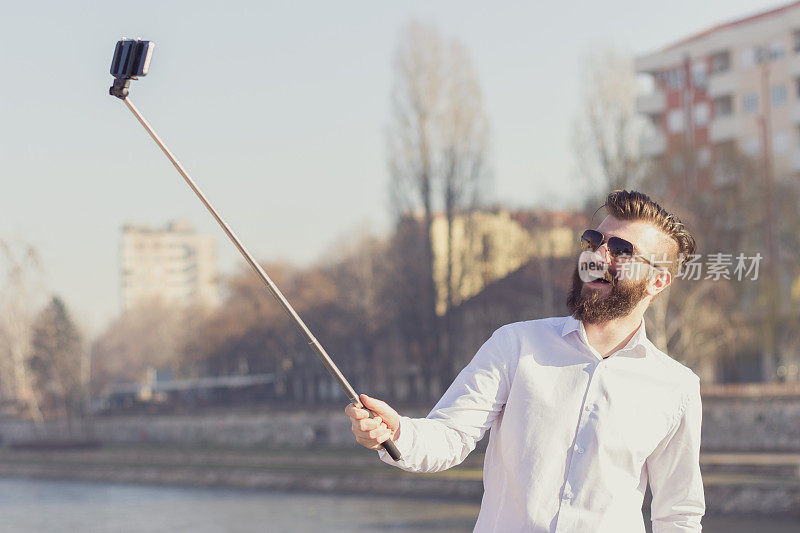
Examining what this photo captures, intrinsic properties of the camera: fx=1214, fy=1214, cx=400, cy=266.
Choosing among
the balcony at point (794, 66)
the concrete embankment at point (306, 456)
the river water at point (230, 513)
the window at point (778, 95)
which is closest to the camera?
the concrete embankment at point (306, 456)

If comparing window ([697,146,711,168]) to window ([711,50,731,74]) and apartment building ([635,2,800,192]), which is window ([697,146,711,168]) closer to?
apartment building ([635,2,800,192])

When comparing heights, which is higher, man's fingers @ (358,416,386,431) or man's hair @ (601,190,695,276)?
man's hair @ (601,190,695,276)

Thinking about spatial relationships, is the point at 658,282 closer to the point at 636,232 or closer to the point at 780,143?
the point at 636,232

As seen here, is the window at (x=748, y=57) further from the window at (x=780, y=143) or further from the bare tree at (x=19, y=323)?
the bare tree at (x=19, y=323)

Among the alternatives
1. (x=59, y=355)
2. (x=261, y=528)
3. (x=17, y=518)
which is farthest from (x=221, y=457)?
(x=59, y=355)

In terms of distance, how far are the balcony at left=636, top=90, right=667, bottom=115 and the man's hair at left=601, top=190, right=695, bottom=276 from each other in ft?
174

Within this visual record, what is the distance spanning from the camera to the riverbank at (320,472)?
26322 mm

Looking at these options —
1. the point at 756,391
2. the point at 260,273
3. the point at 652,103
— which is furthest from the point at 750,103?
the point at 260,273

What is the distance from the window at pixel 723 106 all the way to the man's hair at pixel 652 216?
51.7 metres

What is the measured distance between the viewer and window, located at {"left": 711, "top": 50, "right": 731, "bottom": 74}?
53.2 m

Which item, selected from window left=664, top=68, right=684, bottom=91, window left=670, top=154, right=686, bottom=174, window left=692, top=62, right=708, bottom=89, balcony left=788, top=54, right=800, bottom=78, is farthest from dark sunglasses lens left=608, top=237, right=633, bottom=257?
window left=664, top=68, right=684, bottom=91

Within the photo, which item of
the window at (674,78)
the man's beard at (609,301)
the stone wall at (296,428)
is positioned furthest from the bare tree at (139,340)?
the man's beard at (609,301)

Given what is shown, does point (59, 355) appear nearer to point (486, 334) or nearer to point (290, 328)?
point (290, 328)

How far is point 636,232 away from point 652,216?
0.22 ft
